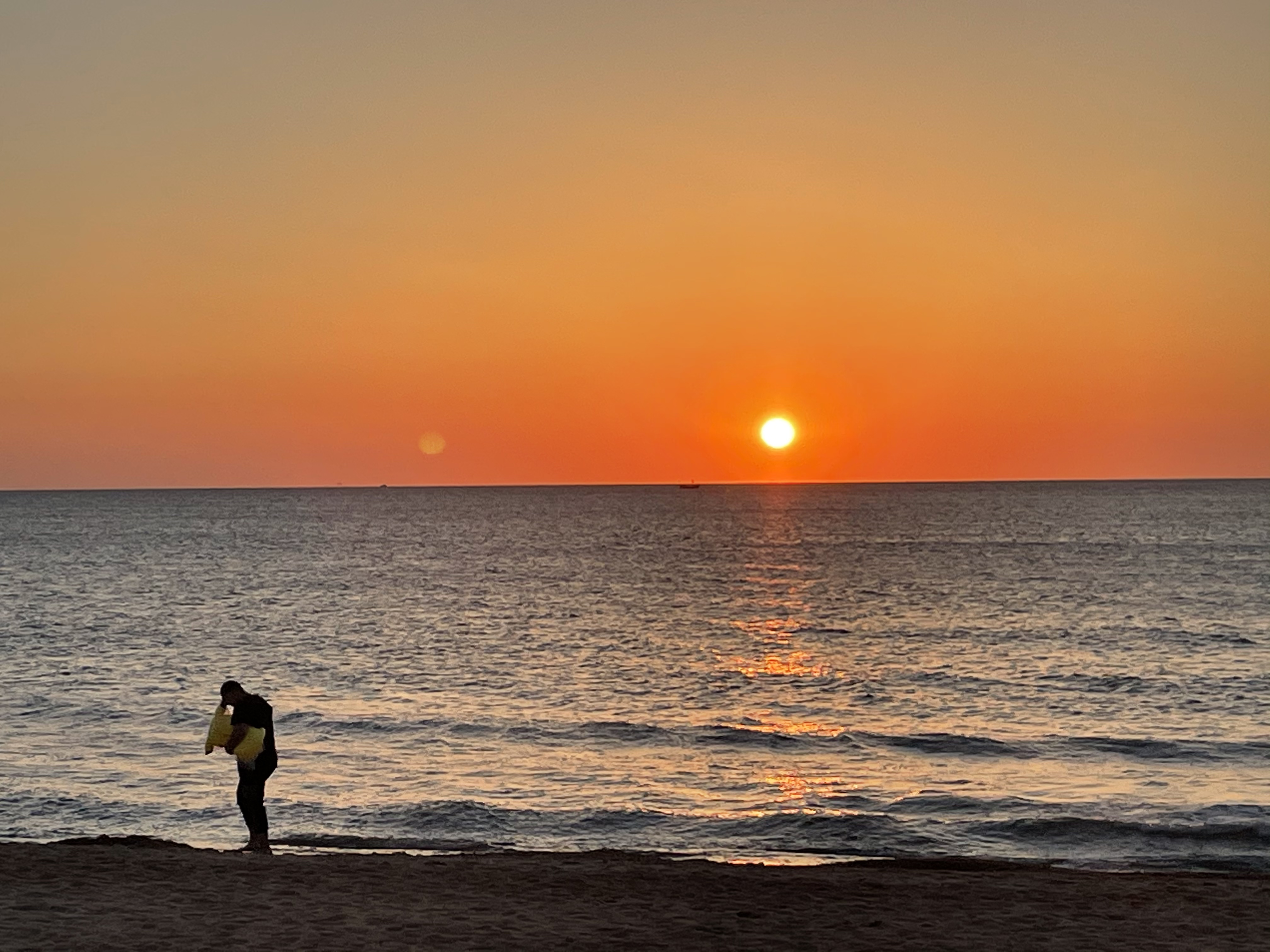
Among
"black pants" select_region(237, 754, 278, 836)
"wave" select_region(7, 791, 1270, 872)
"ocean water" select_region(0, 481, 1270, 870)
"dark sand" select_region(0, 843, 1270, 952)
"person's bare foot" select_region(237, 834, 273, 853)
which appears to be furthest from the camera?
"ocean water" select_region(0, 481, 1270, 870)

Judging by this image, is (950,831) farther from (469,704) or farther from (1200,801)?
(469,704)

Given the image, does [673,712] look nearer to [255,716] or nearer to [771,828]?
[771,828]

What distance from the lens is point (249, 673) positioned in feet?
123

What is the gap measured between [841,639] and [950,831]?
28.1 meters

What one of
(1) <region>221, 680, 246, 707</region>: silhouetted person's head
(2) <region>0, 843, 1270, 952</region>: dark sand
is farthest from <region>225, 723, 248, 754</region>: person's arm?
(2) <region>0, 843, 1270, 952</region>: dark sand

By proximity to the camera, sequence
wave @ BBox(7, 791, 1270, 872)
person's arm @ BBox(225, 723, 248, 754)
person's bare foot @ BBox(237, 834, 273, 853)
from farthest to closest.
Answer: wave @ BBox(7, 791, 1270, 872) < person's bare foot @ BBox(237, 834, 273, 853) < person's arm @ BBox(225, 723, 248, 754)

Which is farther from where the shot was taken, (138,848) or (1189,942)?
(138,848)

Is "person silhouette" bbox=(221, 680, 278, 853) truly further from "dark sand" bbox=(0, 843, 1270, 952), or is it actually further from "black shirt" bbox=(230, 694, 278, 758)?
"dark sand" bbox=(0, 843, 1270, 952)

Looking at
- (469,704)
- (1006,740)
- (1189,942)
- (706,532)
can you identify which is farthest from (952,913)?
(706,532)

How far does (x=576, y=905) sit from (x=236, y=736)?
172 inches

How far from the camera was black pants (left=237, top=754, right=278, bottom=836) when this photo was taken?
14305 mm

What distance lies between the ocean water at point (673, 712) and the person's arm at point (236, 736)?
373cm

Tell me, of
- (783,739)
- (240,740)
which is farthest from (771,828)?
(240,740)

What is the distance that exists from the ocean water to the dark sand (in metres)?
3.78
